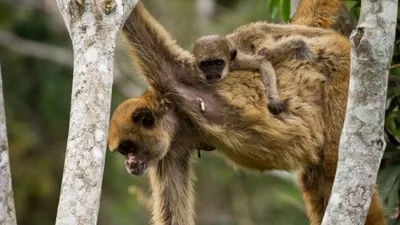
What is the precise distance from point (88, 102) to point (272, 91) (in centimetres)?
226

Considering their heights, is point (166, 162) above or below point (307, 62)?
below

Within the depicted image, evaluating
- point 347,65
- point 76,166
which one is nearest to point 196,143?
point 347,65

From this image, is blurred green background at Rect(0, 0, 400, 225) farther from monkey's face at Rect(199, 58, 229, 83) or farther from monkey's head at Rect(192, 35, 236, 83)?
A: monkey's face at Rect(199, 58, 229, 83)

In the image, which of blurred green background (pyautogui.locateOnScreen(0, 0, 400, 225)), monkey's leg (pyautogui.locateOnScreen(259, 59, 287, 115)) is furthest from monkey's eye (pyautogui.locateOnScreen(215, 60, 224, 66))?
blurred green background (pyautogui.locateOnScreen(0, 0, 400, 225))

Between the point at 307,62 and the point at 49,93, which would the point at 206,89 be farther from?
the point at 49,93

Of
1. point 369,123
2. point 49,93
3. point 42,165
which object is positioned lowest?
point 42,165

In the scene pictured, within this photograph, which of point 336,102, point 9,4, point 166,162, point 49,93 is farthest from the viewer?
point 9,4

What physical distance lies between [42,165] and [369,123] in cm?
1384

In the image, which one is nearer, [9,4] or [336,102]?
[336,102]

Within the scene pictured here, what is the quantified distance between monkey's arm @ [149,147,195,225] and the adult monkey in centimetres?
34

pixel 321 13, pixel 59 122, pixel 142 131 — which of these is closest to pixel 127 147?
pixel 142 131

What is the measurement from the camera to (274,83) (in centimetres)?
809

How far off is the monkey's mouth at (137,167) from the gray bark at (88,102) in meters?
1.58

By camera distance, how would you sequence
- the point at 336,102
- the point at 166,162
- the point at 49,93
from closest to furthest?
the point at 336,102, the point at 166,162, the point at 49,93
